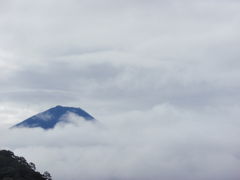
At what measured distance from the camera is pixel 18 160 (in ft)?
518

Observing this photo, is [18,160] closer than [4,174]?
No

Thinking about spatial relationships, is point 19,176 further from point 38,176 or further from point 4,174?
point 38,176

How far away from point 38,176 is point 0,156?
14085 mm

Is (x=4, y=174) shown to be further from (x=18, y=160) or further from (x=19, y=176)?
(x=18, y=160)

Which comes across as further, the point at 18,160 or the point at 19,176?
the point at 18,160

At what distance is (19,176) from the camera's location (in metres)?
133

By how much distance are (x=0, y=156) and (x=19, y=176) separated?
18175 mm

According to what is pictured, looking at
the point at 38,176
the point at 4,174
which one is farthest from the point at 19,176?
the point at 38,176

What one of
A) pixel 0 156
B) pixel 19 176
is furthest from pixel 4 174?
pixel 0 156

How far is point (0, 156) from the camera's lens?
484 feet

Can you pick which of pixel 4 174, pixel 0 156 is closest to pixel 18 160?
pixel 0 156

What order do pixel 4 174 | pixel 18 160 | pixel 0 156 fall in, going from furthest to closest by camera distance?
pixel 18 160 < pixel 0 156 < pixel 4 174

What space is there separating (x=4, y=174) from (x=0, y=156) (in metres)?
16.6

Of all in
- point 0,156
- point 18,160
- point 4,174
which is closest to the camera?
point 4,174
